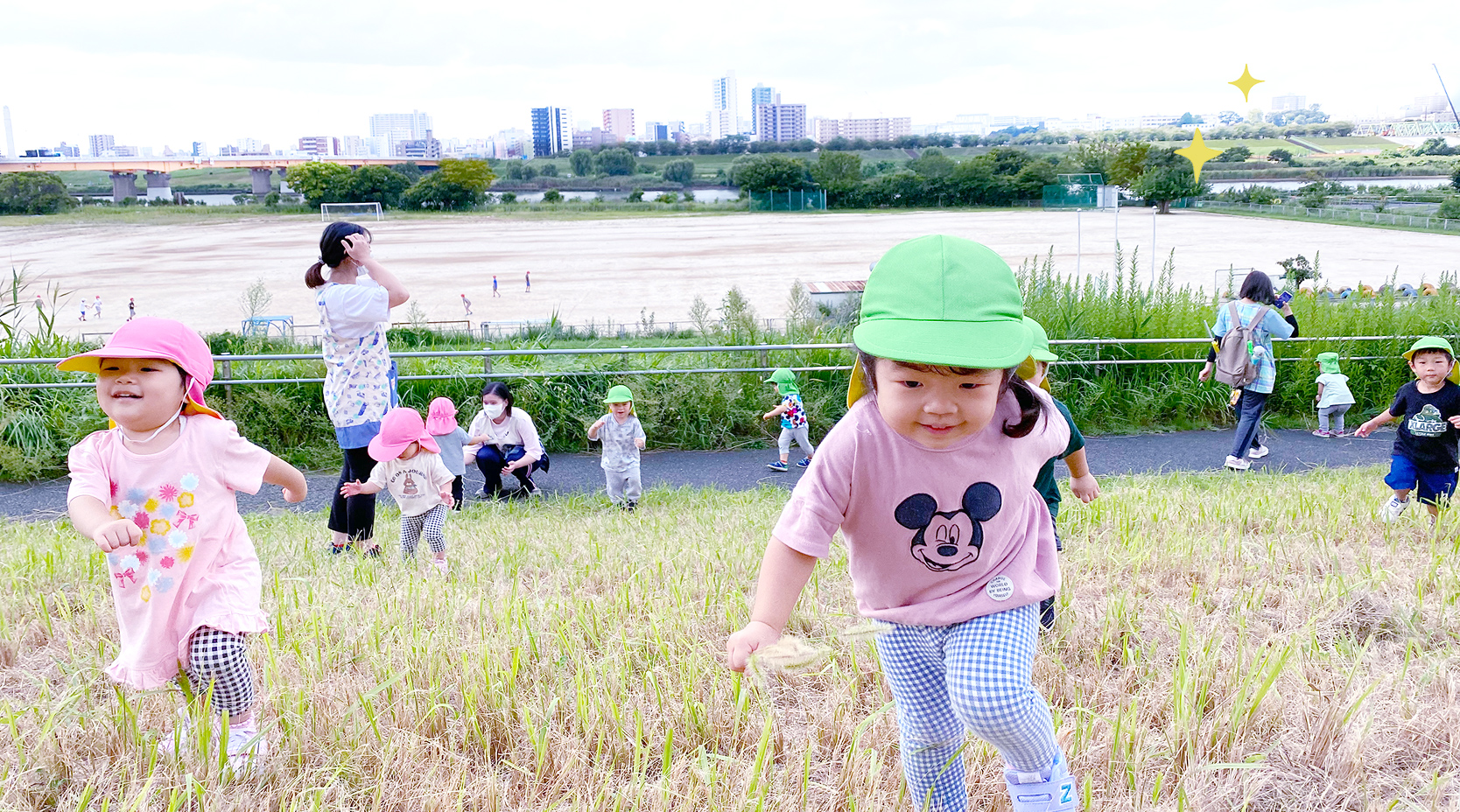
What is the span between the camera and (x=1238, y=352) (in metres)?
8.90

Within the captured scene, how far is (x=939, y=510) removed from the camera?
2.22m

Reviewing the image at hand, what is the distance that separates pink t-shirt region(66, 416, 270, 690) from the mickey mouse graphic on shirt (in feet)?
5.90

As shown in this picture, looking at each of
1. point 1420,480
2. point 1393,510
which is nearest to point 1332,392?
point 1420,480

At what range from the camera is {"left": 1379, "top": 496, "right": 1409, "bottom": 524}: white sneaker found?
5167 mm

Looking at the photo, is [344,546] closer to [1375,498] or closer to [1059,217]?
[1375,498]

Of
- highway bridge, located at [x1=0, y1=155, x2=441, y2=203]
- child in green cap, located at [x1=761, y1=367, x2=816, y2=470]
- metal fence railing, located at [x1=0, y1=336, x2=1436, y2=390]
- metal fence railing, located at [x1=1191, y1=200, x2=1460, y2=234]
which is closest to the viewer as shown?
child in green cap, located at [x1=761, y1=367, x2=816, y2=470]

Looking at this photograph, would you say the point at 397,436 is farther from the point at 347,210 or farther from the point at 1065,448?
the point at 347,210

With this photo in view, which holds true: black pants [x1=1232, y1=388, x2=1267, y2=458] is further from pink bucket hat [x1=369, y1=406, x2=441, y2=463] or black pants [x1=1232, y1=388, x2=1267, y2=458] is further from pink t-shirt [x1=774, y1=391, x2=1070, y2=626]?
pink t-shirt [x1=774, y1=391, x2=1070, y2=626]

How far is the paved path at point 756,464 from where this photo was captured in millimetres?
9164

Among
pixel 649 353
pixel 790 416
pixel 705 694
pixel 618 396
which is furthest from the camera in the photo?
pixel 649 353

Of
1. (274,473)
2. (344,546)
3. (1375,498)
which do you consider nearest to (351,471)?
(344,546)

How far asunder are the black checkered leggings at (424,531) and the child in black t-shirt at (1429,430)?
16.3 feet

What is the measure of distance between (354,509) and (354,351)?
0.87 meters

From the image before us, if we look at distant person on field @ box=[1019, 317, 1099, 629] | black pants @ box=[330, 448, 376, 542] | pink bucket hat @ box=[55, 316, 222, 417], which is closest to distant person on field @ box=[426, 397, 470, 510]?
black pants @ box=[330, 448, 376, 542]
